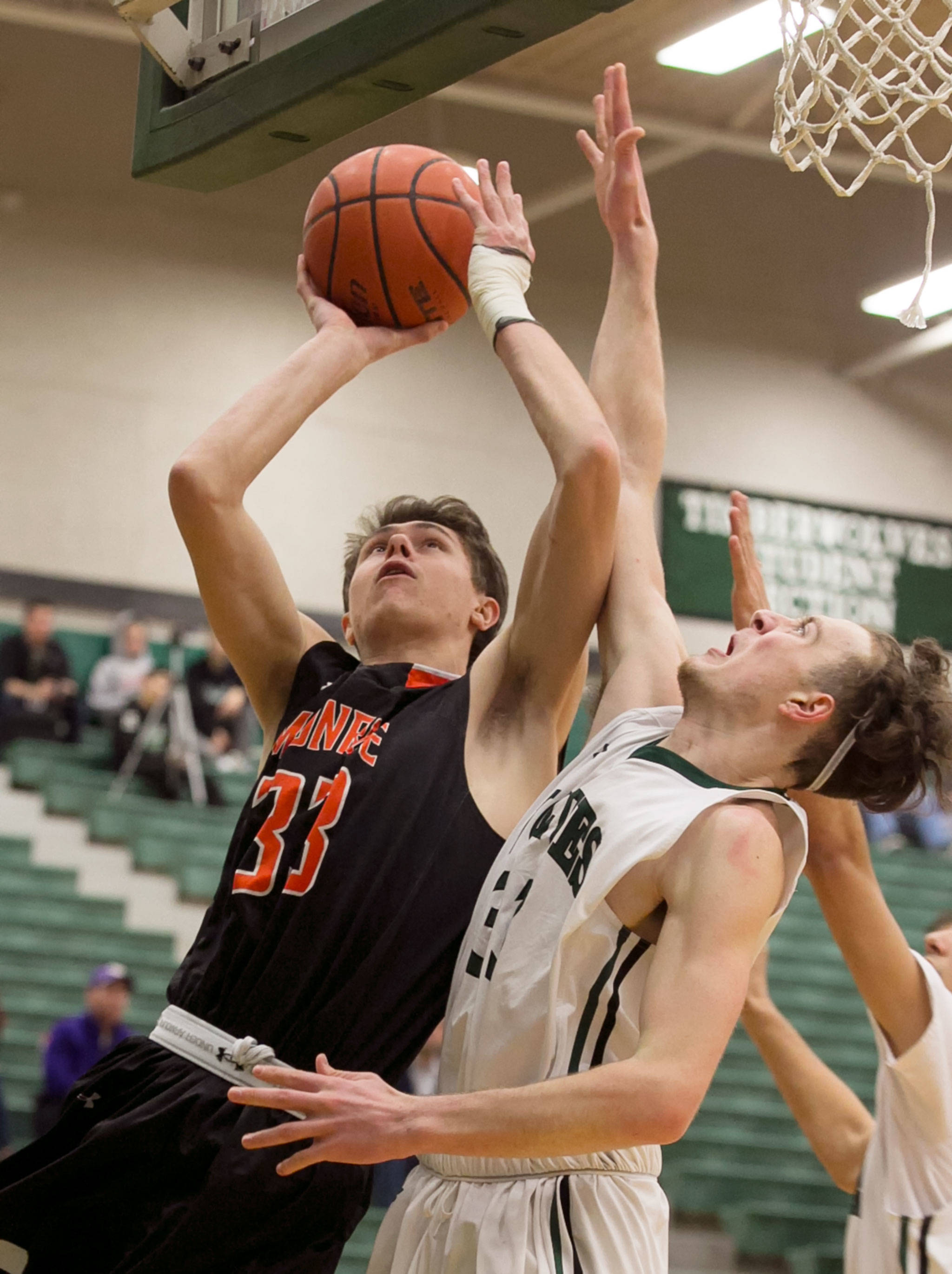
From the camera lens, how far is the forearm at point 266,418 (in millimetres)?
2990

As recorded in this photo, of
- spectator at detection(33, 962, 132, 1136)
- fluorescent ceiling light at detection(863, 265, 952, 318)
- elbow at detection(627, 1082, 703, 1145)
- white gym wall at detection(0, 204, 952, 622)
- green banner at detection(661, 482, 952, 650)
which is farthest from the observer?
green banner at detection(661, 482, 952, 650)

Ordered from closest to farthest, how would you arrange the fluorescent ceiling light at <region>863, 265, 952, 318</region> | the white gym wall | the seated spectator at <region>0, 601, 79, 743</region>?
the seated spectator at <region>0, 601, 79, 743</region> → the white gym wall → the fluorescent ceiling light at <region>863, 265, 952, 318</region>

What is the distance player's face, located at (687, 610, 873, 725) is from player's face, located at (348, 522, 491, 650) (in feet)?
2.26

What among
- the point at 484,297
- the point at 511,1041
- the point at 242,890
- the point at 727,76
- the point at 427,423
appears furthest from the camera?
the point at 427,423

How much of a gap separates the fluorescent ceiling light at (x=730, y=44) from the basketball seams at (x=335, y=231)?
6908 millimetres

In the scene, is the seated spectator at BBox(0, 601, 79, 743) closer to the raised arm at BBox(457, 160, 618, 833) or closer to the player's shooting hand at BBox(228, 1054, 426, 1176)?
the raised arm at BBox(457, 160, 618, 833)

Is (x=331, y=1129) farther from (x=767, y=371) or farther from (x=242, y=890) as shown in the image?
(x=767, y=371)

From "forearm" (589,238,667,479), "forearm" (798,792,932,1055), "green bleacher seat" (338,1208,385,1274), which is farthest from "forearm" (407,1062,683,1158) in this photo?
"green bleacher seat" (338,1208,385,1274)

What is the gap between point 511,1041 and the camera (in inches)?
96.3

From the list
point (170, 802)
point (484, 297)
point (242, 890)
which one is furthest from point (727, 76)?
point (242, 890)

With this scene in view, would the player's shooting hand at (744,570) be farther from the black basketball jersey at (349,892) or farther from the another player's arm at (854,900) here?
the black basketball jersey at (349,892)

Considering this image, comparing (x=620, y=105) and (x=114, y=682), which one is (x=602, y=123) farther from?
(x=114, y=682)

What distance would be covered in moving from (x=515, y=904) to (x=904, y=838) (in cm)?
1142

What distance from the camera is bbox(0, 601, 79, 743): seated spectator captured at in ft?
35.6
